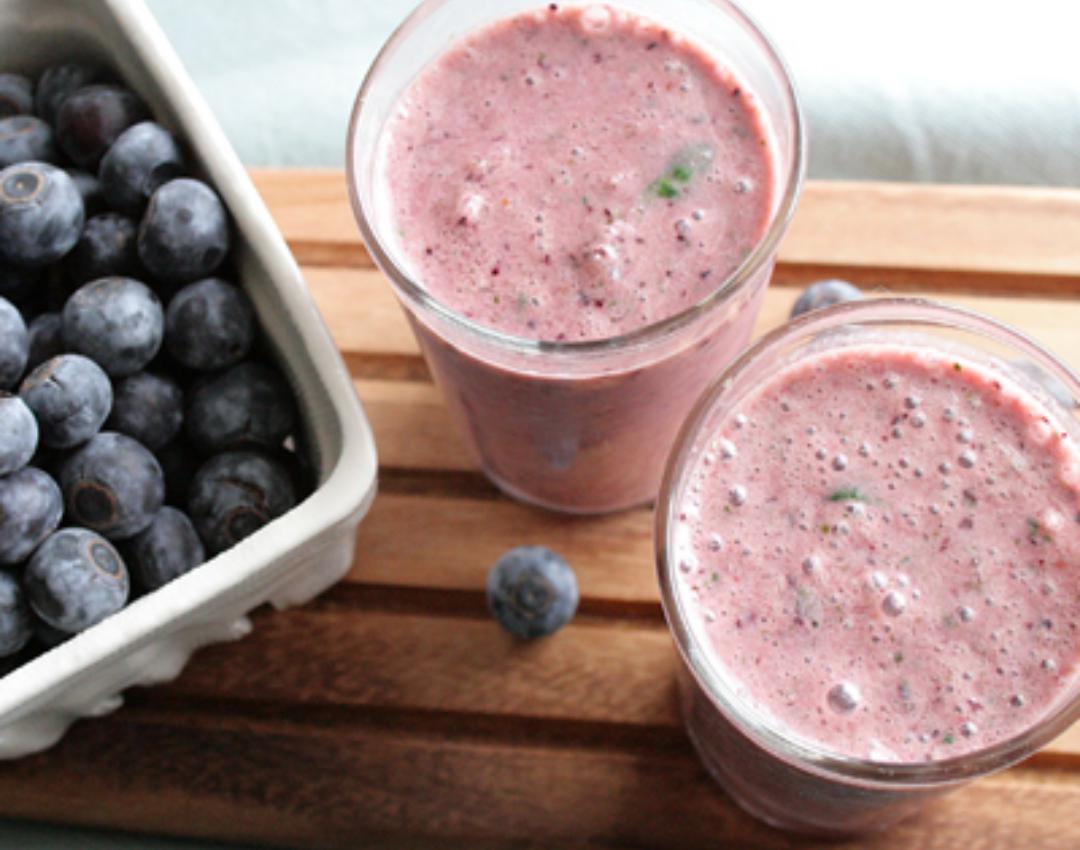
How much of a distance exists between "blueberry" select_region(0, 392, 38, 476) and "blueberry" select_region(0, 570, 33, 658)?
10cm

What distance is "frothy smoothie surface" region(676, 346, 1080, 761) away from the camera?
3.24 ft

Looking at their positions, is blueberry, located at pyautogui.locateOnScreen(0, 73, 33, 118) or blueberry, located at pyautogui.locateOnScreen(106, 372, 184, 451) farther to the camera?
blueberry, located at pyautogui.locateOnScreen(0, 73, 33, 118)

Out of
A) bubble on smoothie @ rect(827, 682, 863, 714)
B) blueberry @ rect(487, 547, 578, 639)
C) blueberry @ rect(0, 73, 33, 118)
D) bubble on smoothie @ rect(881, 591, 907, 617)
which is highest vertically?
blueberry @ rect(0, 73, 33, 118)

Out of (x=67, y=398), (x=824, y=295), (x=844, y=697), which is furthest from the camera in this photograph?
(x=824, y=295)

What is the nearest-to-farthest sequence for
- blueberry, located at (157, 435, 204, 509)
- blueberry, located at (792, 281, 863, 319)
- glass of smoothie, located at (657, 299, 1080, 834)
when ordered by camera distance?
glass of smoothie, located at (657, 299, 1080, 834), blueberry, located at (157, 435, 204, 509), blueberry, located at (792, 281, 863, 319)

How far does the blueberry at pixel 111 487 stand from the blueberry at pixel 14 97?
38 centimetres

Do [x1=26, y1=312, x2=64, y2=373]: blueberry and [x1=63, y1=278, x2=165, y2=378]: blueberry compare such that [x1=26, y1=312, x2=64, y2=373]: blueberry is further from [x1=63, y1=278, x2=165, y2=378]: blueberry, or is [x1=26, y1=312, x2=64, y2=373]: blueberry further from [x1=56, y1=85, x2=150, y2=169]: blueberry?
[x1=56, y1=85, x2=150, y2=169]: blueberry

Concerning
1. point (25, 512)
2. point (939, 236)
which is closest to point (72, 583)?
point (25, 512)

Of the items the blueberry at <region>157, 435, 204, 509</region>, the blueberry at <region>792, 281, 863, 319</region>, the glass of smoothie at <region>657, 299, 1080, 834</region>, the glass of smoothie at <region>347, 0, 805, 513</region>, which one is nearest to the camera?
the glass of smoothie at <region>657, 299, 1080, 834</region>

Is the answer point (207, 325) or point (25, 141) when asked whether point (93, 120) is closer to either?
point (25, 141)

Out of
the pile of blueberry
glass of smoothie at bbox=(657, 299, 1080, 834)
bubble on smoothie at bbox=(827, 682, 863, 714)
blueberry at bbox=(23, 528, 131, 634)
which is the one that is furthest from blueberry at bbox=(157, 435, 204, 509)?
bubble on smoothie at bbox=(827, 682, 863, 714)

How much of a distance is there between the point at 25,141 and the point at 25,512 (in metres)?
0.38

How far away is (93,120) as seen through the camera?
122 cm

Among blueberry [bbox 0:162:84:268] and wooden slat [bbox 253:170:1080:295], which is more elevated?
blueberry [bbox 0:162:84:268]
